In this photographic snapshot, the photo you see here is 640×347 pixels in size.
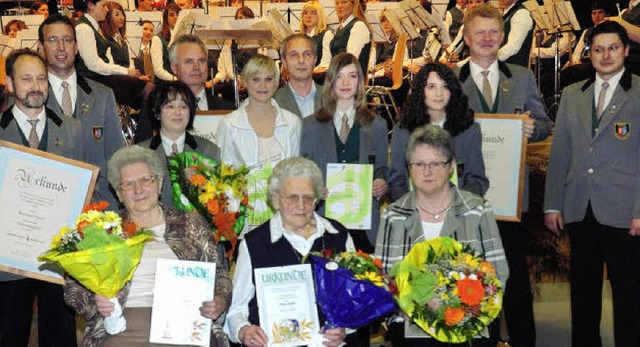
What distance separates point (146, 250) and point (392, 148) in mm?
1476

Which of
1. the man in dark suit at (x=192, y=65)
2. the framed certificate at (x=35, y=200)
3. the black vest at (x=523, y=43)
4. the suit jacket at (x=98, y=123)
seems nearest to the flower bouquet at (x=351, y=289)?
the framed certificate at (x=35, y=200)

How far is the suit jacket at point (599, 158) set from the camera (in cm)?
540

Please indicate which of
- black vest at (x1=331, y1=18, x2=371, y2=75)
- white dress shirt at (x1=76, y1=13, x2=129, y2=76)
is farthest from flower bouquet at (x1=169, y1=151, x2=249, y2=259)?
black vest at (x1=331, y1=18, x2=371, y2=75)

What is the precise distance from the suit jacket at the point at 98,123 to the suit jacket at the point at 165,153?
1.17 ft

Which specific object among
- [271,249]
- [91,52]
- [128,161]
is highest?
[91,52]

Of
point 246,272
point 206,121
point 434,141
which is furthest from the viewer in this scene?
point 206,121

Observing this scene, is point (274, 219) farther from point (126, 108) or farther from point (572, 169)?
point (126, 108)

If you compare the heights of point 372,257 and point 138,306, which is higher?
point 372,257

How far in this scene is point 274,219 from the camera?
4492mm

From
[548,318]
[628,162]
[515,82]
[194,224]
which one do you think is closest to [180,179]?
[194,224]

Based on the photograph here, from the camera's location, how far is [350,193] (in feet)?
17.0

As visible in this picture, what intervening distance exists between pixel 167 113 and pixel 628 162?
2527mm

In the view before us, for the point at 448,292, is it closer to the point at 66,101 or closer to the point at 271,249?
the point at 271,249

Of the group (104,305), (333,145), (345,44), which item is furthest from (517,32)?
(104,305)
